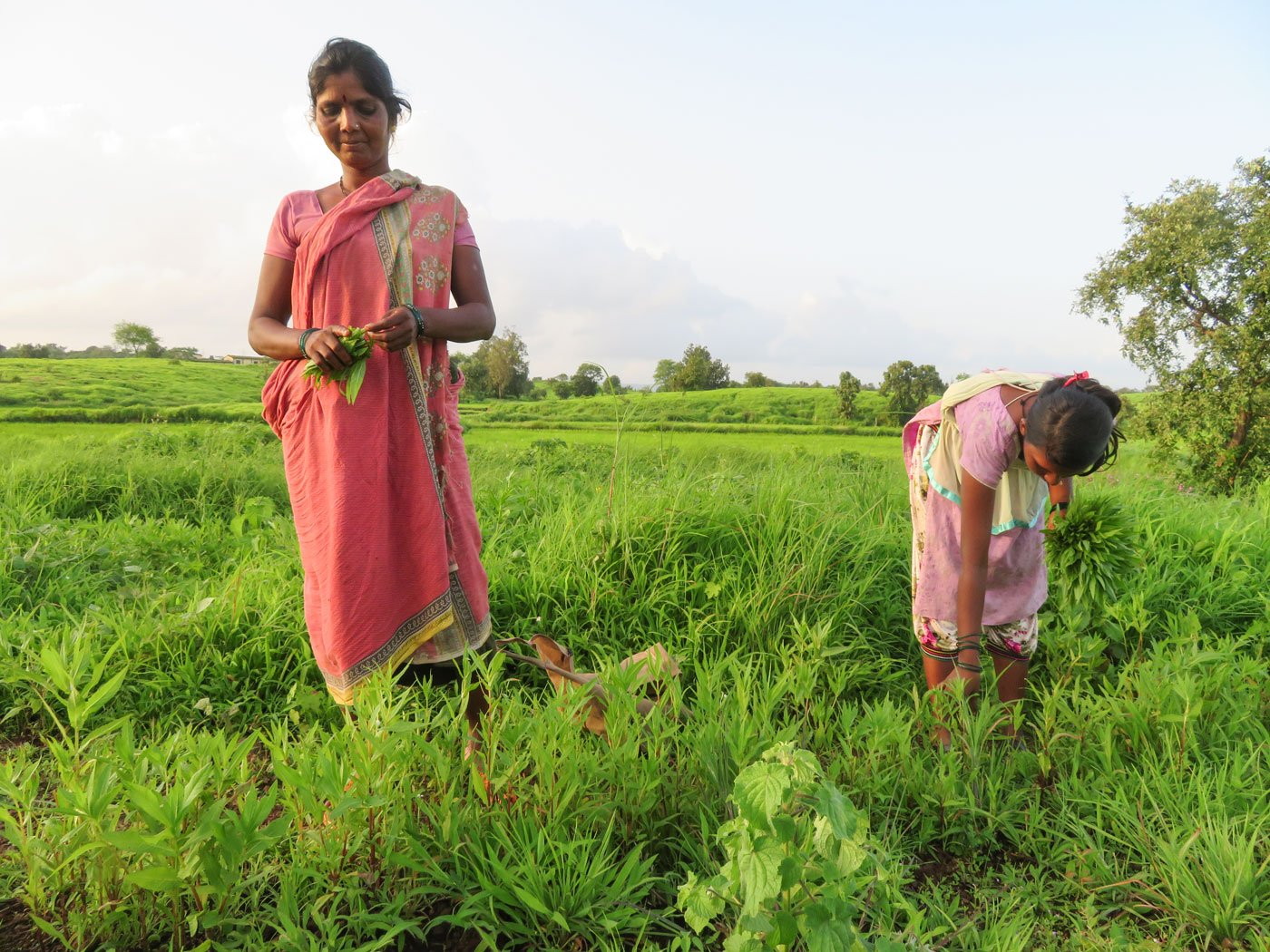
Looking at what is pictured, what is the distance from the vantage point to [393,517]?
218 cm

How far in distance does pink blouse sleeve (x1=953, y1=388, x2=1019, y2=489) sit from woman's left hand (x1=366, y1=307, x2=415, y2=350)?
179 centimetres

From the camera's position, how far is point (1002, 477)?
267 cm

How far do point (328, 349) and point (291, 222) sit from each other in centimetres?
56

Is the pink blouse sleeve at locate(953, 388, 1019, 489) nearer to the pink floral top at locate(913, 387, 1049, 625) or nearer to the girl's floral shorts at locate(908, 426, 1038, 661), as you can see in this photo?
the pink floral top at locate(913, 387, 1049, 625)

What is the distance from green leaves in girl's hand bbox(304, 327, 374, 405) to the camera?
6.59 feet

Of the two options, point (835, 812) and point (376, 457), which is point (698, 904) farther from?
point (376, 457)

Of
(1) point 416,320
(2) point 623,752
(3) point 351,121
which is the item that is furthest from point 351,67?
(2) point 623,752

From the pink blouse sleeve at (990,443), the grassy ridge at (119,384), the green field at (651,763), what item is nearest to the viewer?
the green field at (651,763)

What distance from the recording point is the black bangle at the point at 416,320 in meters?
2.06

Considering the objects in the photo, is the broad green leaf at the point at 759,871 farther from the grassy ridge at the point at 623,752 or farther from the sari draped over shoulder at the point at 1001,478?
the sari draped over shoulder at the point at 1001,478

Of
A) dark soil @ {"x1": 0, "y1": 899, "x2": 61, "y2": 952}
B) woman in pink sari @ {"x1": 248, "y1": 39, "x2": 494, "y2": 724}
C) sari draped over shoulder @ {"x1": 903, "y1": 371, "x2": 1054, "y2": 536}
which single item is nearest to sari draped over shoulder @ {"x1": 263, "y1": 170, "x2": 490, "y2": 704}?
woman in pink sari @ {"x1": 248, "y1": 39, "x2": 494, "y2": 724}

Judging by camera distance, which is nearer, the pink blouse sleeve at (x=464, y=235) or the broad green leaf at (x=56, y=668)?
the broad green leaf at (x=56, y=668)

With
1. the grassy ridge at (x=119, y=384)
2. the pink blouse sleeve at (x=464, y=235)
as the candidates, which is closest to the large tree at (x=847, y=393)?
the pink blouse sleeve at (x=464, y=235)

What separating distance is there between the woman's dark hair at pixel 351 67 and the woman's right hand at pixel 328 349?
73cm
